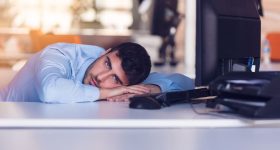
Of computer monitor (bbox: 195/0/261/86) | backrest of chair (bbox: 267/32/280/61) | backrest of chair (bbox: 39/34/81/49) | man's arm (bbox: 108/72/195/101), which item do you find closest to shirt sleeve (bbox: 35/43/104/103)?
man's arm (bbox: 108/72/195/101)

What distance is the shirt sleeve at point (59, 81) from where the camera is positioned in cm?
163

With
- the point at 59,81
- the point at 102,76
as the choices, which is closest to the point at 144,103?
the point at 59,81

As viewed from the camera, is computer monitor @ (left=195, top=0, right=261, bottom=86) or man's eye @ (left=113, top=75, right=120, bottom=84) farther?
man's eye @ (left=113, top=75, right=120, bottom=84)

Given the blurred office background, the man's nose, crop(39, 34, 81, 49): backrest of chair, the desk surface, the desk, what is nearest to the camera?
the desk

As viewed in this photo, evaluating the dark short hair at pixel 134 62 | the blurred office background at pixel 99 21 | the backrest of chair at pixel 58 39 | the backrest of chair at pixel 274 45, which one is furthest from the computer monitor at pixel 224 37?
the backrest of chair at pixel 274 45

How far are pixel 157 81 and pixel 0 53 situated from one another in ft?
16.5

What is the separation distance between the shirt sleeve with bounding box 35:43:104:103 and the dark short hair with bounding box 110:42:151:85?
0.21m

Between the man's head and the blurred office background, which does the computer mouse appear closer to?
the man's head

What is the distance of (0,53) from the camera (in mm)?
6664

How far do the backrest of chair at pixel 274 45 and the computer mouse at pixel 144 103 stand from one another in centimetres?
592

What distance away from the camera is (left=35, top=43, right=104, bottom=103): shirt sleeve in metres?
1.63

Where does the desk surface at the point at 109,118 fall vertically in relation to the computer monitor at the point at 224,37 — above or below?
below

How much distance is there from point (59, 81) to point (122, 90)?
0.83ft

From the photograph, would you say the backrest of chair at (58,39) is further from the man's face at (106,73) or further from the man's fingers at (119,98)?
the man's fingers at (119,98)
